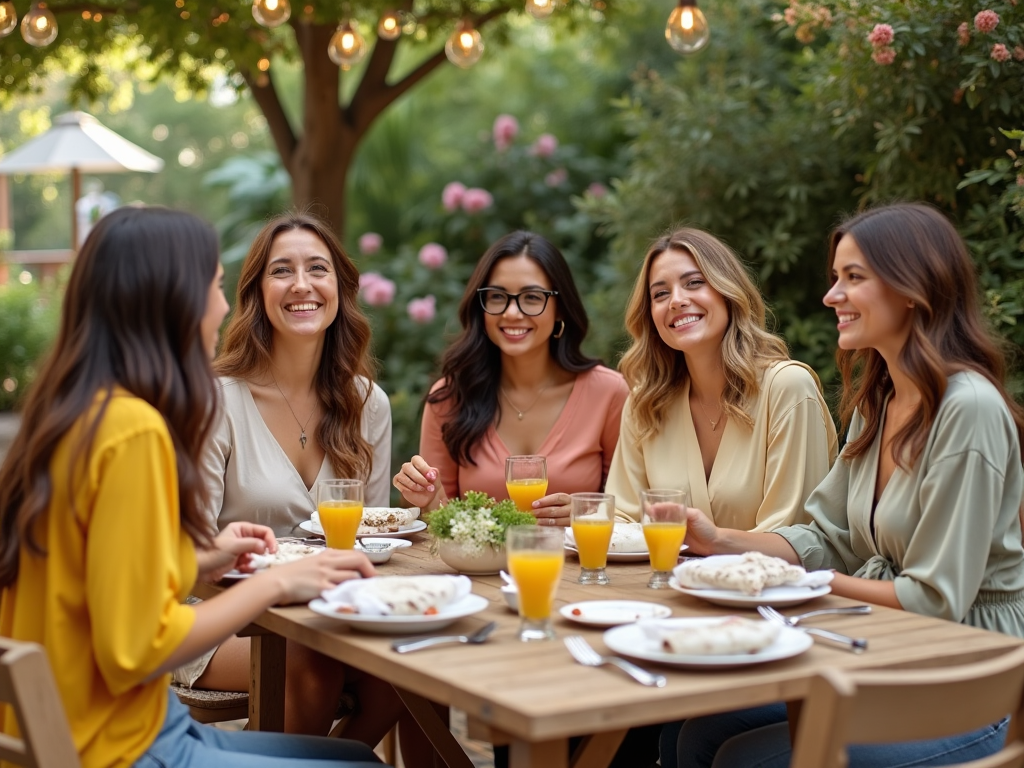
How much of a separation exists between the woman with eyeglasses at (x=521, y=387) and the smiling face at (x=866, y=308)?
137cm

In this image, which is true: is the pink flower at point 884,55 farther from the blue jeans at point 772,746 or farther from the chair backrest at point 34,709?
the chair backrest at point 34,709

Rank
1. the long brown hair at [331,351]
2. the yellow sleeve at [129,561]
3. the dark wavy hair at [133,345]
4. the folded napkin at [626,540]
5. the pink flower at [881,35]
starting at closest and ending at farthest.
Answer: the yellow sleeve at [129,561] → the dark wavy hair at [133,345] → the folded napkin at [626,540] → the long brown hair at [331,351] → the pink flower at [881,35]

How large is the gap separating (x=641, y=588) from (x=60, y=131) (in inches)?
387

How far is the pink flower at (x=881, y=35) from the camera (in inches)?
170

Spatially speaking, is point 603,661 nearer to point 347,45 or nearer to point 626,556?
point 626,556

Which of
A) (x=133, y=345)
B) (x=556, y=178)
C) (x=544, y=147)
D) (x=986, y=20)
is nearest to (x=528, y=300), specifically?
(x=986, y=20)

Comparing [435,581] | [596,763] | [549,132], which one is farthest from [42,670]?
[549,132]

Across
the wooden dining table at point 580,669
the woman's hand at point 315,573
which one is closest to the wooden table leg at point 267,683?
the wooden dining table at point 580,669

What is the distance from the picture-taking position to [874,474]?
2.97m

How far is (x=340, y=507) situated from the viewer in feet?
9.37

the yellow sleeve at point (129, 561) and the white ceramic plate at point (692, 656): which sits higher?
the yellow sleeve at point (129, 561)

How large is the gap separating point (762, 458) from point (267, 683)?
4.88ft

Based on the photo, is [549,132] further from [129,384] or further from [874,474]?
[129,384]

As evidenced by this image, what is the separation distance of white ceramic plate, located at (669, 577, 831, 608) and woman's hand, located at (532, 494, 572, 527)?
755mm
